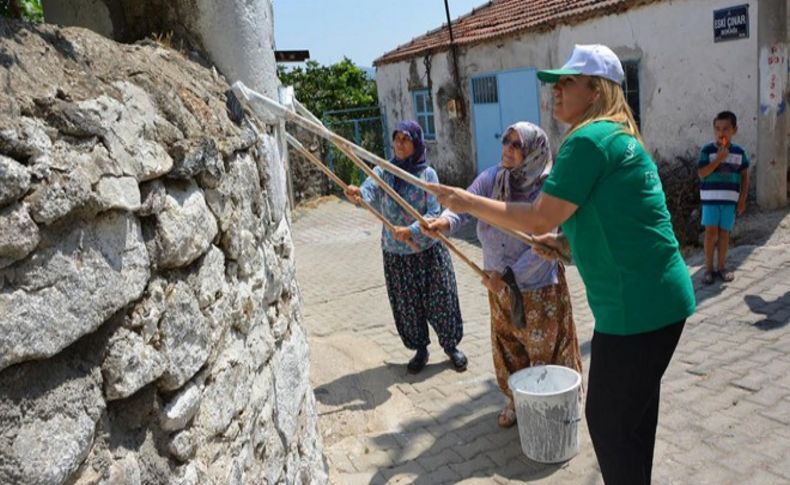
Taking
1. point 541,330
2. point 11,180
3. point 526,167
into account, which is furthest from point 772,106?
point 11,180

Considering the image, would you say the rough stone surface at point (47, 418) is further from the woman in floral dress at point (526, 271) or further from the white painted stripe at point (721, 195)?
the white painted stripe at point (721, 195)

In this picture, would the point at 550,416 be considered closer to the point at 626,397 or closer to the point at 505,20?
the point at 626,397

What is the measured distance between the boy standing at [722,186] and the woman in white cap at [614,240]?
406cm

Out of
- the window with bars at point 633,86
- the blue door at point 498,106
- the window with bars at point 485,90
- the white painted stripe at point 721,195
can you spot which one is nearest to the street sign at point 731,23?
the window with bars at point 633,86

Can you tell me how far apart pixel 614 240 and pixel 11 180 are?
1.86 metres

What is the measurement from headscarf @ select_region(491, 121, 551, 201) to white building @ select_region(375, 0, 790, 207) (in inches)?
183

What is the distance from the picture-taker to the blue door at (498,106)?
35.0 ft

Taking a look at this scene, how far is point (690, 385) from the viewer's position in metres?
4.21

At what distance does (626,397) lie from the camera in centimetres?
247

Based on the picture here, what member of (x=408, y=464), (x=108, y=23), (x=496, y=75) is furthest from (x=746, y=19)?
(x=108, y=23)

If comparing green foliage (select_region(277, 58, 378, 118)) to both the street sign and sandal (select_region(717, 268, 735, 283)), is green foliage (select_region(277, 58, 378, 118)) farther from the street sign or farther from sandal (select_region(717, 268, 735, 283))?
sandal (select_region(717, 268, 735, 283))

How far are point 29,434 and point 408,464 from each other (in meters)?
2.67

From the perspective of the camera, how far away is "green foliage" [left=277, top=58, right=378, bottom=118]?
16.4 m

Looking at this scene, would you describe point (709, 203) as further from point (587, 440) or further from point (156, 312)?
point (156, 312)
